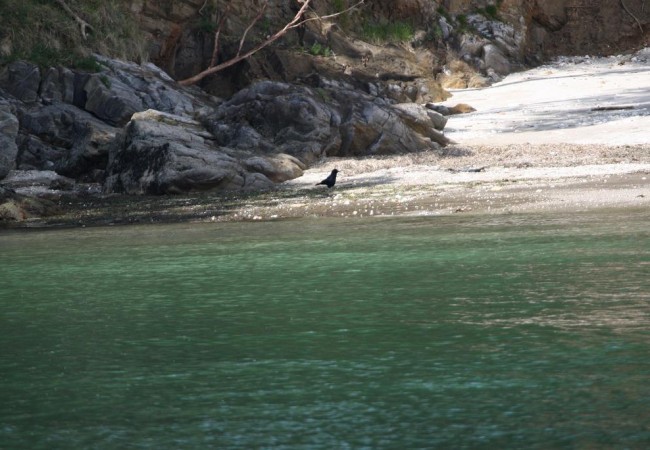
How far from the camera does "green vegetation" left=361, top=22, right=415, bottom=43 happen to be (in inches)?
1168

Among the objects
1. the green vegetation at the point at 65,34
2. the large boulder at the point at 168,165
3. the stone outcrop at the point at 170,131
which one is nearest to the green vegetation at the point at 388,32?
the green vegetation at the point at 65,34

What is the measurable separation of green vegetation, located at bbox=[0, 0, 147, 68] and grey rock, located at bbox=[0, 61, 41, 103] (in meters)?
0.32

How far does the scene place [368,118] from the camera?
19.0 m

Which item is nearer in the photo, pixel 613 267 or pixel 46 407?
pixel 46 407

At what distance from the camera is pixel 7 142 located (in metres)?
16.9

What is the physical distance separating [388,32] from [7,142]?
1554 centimetres

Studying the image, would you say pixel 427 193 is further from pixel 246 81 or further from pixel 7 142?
pixel 246 81

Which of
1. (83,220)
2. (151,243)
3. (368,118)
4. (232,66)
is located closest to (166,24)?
(232,66)

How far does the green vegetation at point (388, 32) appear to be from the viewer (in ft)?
97.3

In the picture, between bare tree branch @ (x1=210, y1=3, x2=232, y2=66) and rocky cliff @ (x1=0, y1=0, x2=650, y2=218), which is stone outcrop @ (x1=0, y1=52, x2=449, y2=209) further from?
bare tree branch @ (x1=210, y1=3, x2=232, y2=66)

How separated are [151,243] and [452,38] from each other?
2232cm

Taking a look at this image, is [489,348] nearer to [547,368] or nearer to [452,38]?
[547,368]

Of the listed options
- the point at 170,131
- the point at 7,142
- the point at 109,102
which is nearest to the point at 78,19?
the point at 109,102

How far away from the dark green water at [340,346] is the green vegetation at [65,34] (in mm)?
13146
